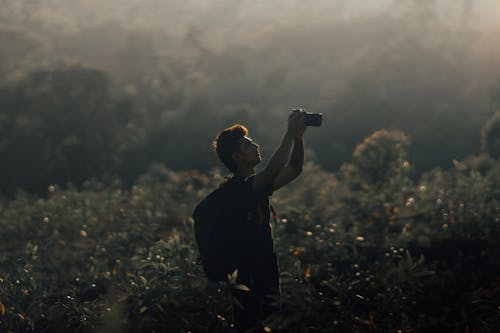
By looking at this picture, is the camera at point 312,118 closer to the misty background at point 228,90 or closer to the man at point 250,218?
the man at point 250,218

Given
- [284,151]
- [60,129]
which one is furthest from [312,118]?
[60,129]

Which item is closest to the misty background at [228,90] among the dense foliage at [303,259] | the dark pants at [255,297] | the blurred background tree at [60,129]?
the blurred background tree at [60,129]

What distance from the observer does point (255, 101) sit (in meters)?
26.3

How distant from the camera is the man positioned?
3975mm

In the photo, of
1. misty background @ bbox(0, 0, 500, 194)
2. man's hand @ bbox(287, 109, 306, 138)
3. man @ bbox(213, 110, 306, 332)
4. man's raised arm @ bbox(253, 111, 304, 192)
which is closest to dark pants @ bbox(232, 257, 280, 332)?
man @ bbox(213, 110, 306, 332)

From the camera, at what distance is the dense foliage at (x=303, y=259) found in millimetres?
5070

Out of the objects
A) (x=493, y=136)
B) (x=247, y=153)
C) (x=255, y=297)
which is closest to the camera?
(x=247, y=153)

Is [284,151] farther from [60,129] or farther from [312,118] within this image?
[60,129]

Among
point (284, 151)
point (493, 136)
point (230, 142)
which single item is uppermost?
point (493, 136)

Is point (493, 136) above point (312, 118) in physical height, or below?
above

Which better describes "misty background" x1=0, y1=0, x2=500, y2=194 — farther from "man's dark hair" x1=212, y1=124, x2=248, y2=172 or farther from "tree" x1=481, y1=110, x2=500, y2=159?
"man's dark hair" x1=212, y1=124, x2=248, y2=172

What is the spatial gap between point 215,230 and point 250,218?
24cm

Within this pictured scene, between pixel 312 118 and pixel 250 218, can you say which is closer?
pixel 312 118

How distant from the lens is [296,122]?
3852mm
